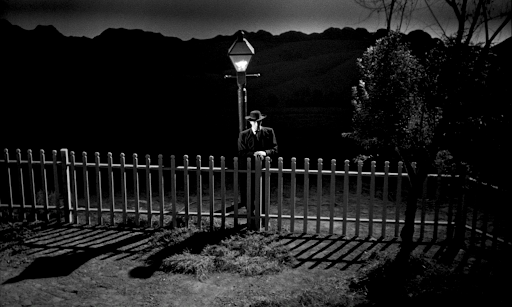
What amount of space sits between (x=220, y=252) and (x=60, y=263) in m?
2.28

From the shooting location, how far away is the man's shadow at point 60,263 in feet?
17.0

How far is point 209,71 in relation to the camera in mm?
26672


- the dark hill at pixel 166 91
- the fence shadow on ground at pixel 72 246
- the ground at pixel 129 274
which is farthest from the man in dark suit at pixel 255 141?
the dark hill at pixel 166 91

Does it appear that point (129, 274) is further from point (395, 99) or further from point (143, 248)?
point (395, 99)

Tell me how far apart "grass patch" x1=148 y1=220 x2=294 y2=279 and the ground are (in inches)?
5.6

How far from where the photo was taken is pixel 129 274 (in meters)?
5.23

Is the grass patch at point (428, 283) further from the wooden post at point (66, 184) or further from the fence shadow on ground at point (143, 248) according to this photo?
the wooden post at point (66, 184)

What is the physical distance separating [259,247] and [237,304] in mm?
1503

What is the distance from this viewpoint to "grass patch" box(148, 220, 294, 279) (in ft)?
17.4

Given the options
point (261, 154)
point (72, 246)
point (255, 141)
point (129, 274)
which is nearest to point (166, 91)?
point (255, 141)

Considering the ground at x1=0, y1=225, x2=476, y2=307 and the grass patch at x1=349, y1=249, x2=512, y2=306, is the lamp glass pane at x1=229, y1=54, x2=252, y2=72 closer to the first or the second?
the ground at x1=0, y1=225, x2=476, y2=307

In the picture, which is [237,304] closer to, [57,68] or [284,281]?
[284,281]

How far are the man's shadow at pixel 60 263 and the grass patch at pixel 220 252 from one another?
811 mm

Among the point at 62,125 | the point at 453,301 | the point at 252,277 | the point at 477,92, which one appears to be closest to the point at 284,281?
the point at 252,277
